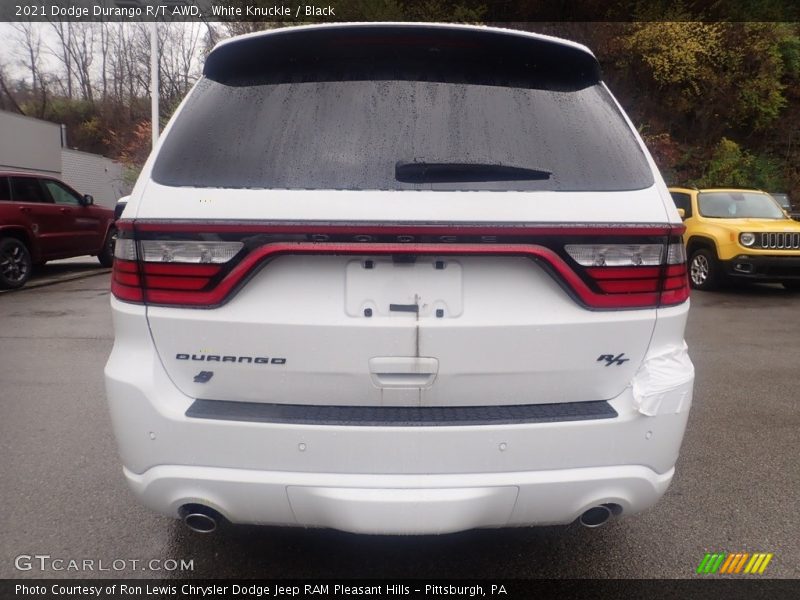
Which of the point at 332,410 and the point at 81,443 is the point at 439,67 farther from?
the point at 81,443

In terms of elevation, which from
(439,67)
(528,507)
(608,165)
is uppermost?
(439,67)

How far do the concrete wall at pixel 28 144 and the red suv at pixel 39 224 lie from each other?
53.2ft

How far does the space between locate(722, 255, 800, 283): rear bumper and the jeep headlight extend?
7.9 inches

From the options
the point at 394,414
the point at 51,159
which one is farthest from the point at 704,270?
the point at 51,159

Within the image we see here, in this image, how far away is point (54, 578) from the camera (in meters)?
2.28

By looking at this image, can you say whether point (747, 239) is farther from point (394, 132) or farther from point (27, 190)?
point (27, 190)

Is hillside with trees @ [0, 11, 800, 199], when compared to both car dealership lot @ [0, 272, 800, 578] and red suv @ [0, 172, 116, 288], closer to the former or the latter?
red suv @ [0, 172, 116, 288]

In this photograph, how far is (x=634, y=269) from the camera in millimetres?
1812

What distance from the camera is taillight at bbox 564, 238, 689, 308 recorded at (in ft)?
5.85

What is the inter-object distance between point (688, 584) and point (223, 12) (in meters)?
23.0

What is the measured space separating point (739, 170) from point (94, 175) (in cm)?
3005

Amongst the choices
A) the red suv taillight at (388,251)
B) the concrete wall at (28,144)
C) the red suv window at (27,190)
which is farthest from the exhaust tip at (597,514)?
the concrete wall at (28,144)

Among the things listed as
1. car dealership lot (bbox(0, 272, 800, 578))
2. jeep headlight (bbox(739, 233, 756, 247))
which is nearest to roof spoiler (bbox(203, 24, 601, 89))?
car dealership lot (bbox(0, 272, 800, 578))

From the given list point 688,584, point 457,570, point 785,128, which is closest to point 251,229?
point 457,570
